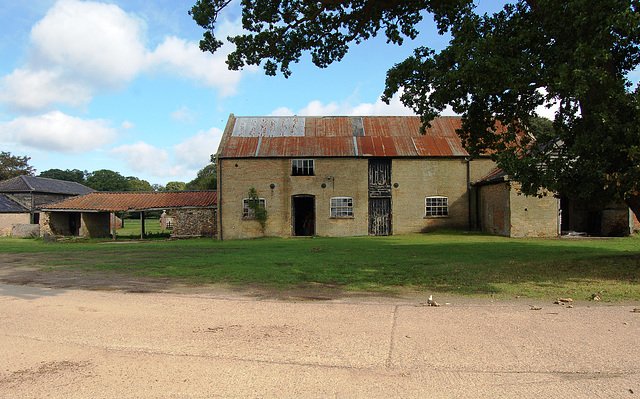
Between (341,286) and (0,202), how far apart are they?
39841 millimetres

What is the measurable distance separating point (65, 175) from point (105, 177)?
65.2ft

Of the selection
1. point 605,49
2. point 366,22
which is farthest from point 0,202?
point 605,49

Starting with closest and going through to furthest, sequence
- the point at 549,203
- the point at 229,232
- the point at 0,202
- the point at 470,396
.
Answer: the point at 470,396 → the point at 549,203 → the point at 229,232 → the point at 0,202

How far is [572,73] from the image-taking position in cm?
846

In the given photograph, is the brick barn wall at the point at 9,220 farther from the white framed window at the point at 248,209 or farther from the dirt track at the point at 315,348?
the dirt track at the point at 315,348

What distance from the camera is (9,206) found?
3694 centimetres

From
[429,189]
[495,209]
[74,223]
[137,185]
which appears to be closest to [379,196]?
[429,189]

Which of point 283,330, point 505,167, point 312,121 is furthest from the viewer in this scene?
point 312,121

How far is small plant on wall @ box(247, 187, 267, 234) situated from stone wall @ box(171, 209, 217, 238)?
3.56m

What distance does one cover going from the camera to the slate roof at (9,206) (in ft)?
119

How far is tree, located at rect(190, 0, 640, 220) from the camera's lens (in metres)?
8.55

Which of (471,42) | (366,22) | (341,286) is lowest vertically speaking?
(341,286)

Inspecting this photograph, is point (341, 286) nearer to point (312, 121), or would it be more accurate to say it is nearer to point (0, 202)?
point (312, 121)

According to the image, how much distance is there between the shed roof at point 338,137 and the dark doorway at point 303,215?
10.0ft
